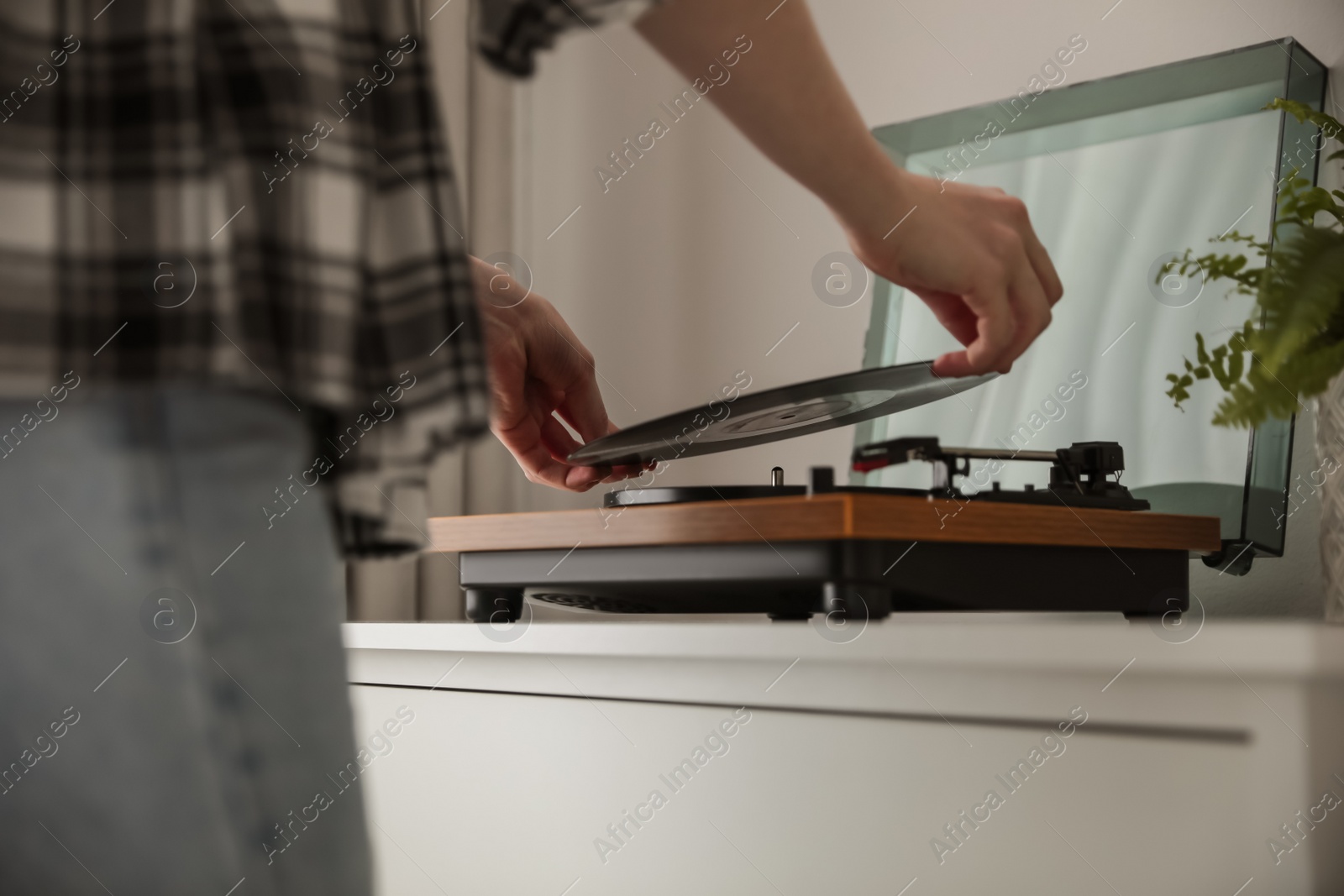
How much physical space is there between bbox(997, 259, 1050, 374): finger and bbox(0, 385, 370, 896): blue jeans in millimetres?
411

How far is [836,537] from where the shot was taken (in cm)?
58

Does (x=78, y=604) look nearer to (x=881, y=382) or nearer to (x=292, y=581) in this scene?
(x=292, y=581)

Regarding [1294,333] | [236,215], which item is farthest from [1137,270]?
[236,215]

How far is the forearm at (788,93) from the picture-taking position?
1.45 ft

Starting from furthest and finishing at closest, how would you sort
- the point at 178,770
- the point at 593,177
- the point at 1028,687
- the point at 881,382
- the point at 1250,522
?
the point at 593,177 → the point at 1250,522 → the point at 881,382 → the point at 1028,687 → the point at 178,770

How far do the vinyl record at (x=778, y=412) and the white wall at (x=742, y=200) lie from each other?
0.45 meters

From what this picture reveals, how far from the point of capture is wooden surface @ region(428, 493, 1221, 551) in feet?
1.91

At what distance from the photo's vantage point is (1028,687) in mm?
553

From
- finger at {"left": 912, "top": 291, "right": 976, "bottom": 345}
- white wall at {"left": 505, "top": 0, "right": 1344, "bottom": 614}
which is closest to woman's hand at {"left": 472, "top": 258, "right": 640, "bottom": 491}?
finger at {"left": 912, "top": 291, "right": 976, "bottom": 345}

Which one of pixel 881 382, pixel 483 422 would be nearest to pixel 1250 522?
pixel 881 382

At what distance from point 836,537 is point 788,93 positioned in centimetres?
24

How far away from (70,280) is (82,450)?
5 centimetres

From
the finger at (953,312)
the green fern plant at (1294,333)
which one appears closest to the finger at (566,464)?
the finger at (953,312)

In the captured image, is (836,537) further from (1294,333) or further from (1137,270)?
(1137,270)
